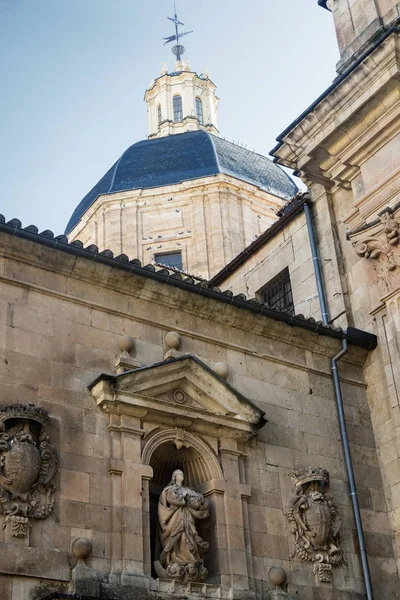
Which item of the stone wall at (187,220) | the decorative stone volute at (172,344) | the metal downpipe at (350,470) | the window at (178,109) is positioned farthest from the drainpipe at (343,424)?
the window at (178,109)

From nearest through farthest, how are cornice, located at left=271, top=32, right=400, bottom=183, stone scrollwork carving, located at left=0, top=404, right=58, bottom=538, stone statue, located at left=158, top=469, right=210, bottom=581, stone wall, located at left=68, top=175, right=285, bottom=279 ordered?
stone scrollwork carving, located at left=0, top=404, right=58, bottom=538
stone statue, located at left=158, top=469, right=210, bottom=581
cornice, located at left=271, top=32, right=400, bottom=183
stone wall, located at left=68, top=175, right=285, bottom=279

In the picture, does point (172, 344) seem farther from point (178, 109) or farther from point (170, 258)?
point (178, 109)

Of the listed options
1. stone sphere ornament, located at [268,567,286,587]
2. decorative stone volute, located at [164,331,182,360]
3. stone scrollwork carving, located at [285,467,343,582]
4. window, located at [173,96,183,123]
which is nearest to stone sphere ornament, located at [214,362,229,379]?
decorative stone volute, located at [164,331,182,360]

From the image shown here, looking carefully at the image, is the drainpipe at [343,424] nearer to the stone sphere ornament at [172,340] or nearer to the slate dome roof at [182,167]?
the stone sphere ornament at [172,340]

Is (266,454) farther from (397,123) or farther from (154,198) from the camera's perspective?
(154,198)

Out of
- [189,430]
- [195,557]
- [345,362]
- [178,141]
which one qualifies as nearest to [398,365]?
[345,362]

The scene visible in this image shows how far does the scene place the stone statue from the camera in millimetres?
12086

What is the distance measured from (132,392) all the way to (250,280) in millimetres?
8844

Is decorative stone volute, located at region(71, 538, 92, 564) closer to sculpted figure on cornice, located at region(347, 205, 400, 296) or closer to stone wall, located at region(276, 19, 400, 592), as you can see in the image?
stone wall, located at region(276, 19, 400, 592)

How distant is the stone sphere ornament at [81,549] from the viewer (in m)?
11.1

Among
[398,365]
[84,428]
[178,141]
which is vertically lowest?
[84,428]

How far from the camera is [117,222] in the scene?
4694 centimetres

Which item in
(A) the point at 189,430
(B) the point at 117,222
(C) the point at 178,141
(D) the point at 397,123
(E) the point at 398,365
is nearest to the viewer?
(A) the point at 189,430

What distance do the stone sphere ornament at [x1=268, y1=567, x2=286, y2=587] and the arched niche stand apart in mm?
841
